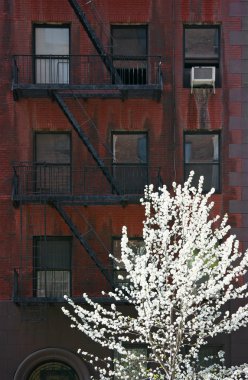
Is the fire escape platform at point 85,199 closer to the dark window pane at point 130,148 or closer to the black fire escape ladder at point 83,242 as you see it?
the black fire escape ladder at point 83,242

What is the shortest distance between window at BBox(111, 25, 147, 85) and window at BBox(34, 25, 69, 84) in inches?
55.5

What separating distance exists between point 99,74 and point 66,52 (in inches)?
47.6

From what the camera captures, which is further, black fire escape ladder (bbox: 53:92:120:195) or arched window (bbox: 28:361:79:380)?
arched window (bbox: 28:361:79:380)

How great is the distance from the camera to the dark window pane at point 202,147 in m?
22.9

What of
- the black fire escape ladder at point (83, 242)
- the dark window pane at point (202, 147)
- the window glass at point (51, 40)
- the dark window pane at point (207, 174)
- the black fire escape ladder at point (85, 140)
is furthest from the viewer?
the window glass at point (51, 40)

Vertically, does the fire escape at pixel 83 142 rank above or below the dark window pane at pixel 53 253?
→ above

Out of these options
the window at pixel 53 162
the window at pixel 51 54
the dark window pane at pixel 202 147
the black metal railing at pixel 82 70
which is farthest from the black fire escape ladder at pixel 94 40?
the dark window pane at pixel 202 147

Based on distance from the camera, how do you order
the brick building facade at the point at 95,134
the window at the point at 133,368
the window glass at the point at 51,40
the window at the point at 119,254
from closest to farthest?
1. the window at the point at 133,368
2. the brick building facade at the point at 95,134
3. the window at the point at 119,254
4. the window glass at the point at 51,40

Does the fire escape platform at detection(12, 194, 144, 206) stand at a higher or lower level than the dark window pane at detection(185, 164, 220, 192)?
lower

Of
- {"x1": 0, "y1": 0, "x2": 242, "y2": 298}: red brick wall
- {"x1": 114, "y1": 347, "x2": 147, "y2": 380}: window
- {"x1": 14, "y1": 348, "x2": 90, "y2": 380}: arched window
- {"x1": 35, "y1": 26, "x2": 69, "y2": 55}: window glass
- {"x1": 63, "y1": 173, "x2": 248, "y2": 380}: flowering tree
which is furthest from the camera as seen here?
{"x1": 35, "y1": 26, "x2": 69, "y2": 55}: window glass

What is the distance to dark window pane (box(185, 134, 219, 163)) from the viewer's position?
22.9 m

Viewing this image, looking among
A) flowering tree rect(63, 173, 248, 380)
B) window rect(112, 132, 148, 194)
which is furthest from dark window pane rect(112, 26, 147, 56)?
flowering tree rect(63, 173, 248, 380)

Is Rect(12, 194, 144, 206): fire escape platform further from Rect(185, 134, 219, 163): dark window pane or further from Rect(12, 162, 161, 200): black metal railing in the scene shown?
Rect(185, 134, 219, 163): dark window pane

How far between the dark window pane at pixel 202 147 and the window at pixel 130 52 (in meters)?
2.15
